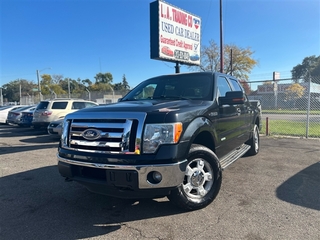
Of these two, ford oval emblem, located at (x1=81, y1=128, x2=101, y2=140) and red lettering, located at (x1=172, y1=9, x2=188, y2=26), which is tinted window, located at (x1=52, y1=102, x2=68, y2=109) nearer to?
red lettering, located at (x1=172, y1=9, x2=188, y2=26)

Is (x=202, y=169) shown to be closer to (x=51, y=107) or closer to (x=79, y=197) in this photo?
(x=79, y=197)

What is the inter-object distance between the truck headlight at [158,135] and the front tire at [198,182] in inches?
15.3

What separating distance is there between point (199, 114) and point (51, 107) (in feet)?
32.2

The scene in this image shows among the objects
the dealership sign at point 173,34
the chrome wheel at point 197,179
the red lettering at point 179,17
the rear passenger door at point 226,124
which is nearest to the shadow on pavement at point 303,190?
the rear passenger door at point 226,124

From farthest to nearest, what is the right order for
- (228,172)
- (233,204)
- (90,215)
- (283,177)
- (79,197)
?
(228,172) < (283,177) < (79,197) < (233,204) < (90,215)

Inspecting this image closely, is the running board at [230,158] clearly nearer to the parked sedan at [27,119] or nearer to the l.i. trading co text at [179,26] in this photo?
the l.i. trading co text at [179,26]

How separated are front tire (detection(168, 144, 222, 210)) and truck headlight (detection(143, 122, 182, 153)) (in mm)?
389

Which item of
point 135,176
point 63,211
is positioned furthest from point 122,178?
point 63,211

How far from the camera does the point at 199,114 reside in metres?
3.33

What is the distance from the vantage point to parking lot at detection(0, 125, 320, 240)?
2719 mm

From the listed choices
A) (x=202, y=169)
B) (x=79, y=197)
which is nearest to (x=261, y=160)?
(x=202, y=169)

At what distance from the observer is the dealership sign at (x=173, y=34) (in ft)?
31.4

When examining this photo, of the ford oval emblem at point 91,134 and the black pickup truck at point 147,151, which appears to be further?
the ford oval emblem at point 91,134

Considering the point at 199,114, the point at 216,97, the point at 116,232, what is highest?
the point at 216,97
